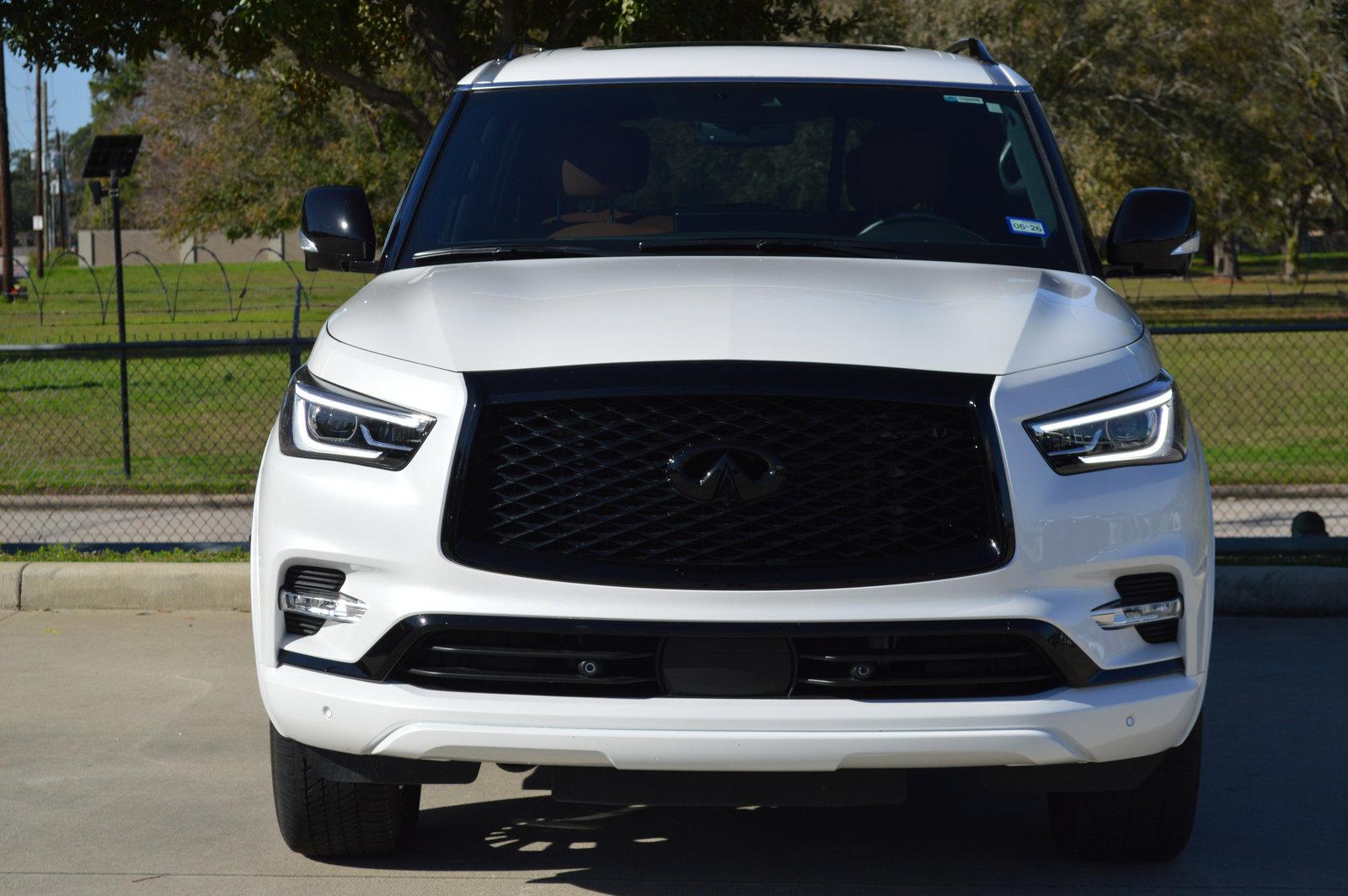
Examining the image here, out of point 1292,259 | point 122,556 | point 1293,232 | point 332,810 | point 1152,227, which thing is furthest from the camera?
point 1292,259

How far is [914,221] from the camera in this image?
470 cm

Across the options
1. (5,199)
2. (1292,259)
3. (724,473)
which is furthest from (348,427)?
(1292,259)

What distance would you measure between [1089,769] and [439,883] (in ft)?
5.32

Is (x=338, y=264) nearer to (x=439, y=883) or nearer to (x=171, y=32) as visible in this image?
(x=439, y=883)

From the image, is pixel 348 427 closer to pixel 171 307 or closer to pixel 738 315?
pixel 738 315

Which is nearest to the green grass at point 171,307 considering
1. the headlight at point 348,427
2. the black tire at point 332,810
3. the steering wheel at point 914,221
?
the steering wheel at point 914,221

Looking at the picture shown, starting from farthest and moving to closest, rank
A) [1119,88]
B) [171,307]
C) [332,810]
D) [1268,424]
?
[1119,88], [171,307], [1268,424], [332,810]

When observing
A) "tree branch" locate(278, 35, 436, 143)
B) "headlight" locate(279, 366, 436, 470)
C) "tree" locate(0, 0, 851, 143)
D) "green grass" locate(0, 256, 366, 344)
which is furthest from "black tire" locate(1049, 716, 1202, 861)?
"green grass" locate(0, 256, 366, 344)

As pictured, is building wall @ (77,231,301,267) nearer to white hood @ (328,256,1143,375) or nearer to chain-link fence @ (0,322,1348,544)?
chain-link fence @ (0,322,1348,544)

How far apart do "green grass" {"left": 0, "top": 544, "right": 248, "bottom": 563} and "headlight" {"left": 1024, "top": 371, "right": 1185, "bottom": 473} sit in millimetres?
5162

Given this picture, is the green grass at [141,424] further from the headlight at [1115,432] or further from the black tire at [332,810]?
the headlight at [1115,432]

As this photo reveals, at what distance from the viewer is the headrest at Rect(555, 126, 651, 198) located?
4.88 m

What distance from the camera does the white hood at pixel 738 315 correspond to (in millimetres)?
3561

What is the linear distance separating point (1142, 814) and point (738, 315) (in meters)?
1.66
